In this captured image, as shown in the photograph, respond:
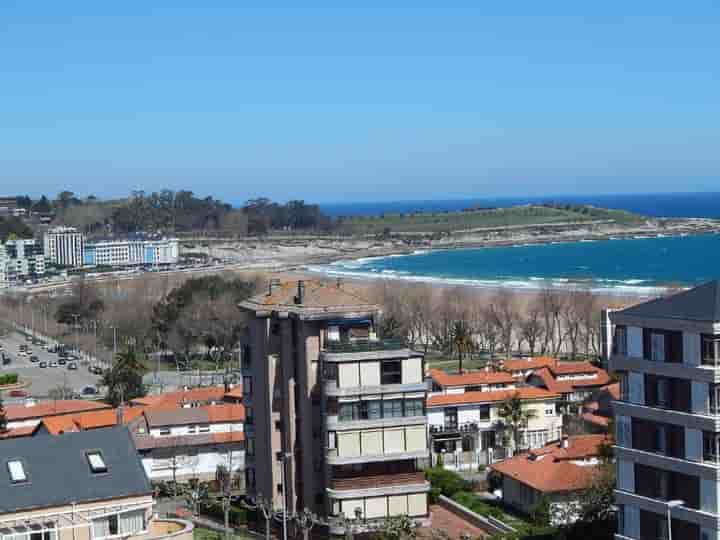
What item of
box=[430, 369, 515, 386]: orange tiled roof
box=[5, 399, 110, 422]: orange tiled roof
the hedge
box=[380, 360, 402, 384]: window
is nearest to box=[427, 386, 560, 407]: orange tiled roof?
box=[430, 369, 515, 386]: orange tiled roof

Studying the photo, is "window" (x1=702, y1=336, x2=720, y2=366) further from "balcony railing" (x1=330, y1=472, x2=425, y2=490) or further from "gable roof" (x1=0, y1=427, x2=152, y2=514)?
"balcony railing" (x1=330, y1=472, x2=425, y2=490)

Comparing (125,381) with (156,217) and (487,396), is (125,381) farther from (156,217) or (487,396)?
(156,217)

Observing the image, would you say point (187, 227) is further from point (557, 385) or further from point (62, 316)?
point (557, 385)

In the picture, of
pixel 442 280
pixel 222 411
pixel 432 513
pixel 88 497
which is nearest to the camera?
pixel 88 497

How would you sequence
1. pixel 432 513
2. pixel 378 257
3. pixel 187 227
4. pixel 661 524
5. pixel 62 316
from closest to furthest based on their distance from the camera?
pixel 661 524 < pixel 432 513 < pixel 62 316 < pixel 378 257 < pixel 187 227

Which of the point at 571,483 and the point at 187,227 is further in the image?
the point at 187,227

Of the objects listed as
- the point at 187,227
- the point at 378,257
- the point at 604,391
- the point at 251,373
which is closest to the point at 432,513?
the point at 251,373

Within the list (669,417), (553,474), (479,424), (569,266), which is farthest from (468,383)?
(569,266)
